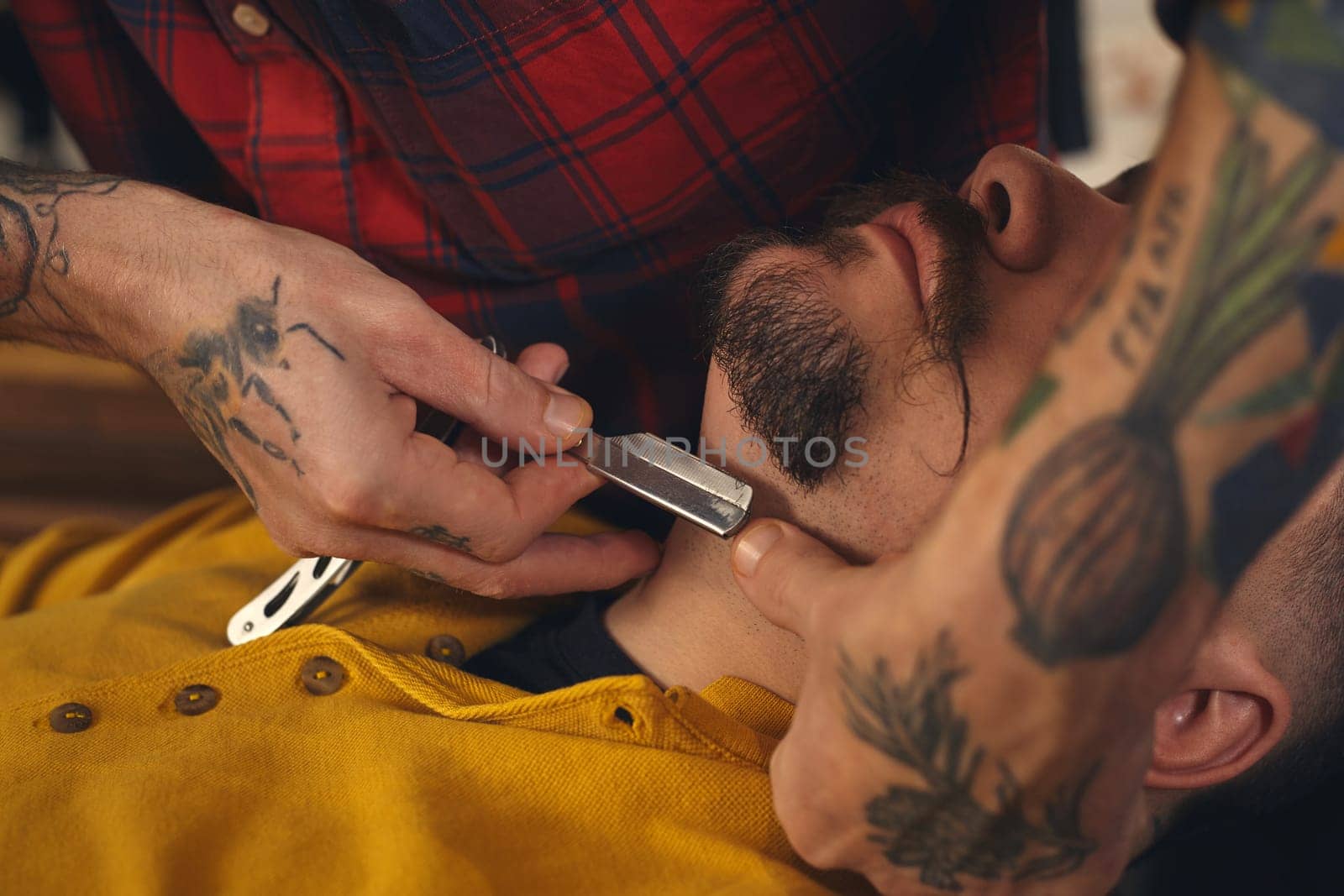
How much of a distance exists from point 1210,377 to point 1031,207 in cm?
42

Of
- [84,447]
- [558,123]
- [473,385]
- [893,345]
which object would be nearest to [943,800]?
[893,345]

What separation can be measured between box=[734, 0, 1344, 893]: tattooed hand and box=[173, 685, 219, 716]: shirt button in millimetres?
634

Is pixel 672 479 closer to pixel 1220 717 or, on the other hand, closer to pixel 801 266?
pixel 801 266

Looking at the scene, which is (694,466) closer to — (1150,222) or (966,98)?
(1150,222)

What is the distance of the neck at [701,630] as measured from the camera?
936 mm

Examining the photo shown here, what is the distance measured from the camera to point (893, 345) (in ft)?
2.76

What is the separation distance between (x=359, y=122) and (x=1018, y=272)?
2.56ft

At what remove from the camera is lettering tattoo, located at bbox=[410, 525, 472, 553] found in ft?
2.81

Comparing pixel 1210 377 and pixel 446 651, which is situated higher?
pixel 1210 377

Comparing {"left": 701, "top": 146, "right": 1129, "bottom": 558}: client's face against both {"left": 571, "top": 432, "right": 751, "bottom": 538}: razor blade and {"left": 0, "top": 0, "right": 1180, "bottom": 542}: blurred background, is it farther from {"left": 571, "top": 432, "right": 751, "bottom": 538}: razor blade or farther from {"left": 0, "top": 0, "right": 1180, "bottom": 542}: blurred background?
{"left": 0, "top": 0, "right": 1180, "bottom": 542}: blurred background

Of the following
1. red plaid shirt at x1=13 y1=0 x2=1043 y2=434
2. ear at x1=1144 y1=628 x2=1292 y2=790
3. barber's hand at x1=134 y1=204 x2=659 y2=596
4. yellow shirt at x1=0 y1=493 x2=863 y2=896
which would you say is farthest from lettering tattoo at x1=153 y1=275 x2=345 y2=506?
ear at x1=1144 y1=628 x2=1292 y2=790

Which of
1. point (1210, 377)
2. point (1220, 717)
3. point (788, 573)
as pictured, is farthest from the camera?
point (1220, 717)

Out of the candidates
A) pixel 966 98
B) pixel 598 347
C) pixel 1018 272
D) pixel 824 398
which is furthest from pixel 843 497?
pixel 966 98

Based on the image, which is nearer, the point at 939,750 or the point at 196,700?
the point at 939,750
